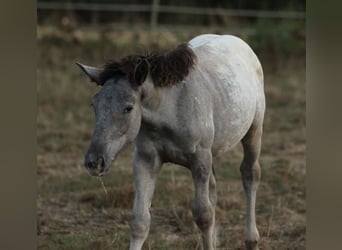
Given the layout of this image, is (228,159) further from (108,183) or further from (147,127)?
(147,127)

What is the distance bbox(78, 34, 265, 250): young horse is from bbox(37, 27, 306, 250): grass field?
1.13 m

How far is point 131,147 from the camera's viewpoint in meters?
9.38

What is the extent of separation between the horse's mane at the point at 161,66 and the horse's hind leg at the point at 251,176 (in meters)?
1.02

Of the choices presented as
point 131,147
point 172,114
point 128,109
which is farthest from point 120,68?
point 131,147

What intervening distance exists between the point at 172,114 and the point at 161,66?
11.0 inches

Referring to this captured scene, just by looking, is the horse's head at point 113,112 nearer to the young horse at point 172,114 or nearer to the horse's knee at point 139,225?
the young horse at point 172,114

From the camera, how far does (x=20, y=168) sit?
9.11ft

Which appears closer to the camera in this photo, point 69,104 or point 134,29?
point 69,104

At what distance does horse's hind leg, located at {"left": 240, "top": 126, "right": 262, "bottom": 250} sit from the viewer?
5145mm

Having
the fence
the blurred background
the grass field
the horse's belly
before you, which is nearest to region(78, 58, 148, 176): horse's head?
the blurred background

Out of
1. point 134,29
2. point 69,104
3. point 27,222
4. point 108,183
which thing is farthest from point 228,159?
point 134,29

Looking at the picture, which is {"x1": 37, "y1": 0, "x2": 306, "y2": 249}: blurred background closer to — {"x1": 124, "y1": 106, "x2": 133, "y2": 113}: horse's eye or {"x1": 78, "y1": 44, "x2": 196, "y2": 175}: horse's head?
{"x1": 78, "y1": 44, "x2": 196, "y2": 175}: horse's head

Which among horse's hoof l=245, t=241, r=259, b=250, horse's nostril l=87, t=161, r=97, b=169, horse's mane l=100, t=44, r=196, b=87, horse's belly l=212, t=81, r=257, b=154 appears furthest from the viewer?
horse's hoof l=245, t=241, r=259, b=250

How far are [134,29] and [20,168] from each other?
47.9ft
